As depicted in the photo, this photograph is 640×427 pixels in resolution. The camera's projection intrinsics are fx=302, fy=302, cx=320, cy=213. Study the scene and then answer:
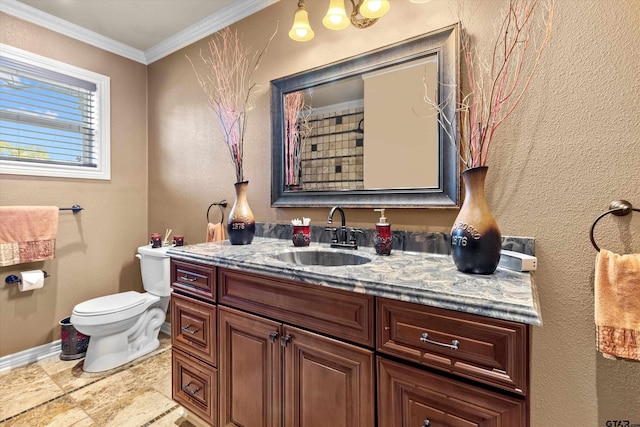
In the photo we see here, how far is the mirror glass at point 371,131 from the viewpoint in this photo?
1.36 metres

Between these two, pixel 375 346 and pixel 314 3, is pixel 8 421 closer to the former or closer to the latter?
pixel 375 346

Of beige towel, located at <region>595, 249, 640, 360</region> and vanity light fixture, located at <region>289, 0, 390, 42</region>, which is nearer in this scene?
beige towel, located at <region>595, 249, 640, 360</region>

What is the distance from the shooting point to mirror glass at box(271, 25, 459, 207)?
53.6 inches

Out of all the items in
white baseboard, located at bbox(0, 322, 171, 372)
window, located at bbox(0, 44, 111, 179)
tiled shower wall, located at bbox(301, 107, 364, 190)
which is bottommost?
white baseboard, located at bbox(0, 322, 171, 372)

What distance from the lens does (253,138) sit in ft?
6.72

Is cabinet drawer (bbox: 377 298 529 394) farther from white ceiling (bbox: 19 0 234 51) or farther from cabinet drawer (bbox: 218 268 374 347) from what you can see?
white ceiling (bbox: 19 0 234 51)

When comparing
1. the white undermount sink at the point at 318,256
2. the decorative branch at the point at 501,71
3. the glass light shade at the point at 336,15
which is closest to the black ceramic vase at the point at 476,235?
the decorative branch at the point at 501,71

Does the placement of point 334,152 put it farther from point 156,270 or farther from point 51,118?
point 51,118

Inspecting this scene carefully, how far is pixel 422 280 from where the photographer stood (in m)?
0.90

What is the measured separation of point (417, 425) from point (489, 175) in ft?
3.16

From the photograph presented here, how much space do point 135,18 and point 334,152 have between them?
1910 mm

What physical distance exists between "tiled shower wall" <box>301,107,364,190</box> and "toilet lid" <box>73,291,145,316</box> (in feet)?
4.98

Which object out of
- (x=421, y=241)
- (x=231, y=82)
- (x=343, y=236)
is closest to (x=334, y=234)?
(x=343, y=236)

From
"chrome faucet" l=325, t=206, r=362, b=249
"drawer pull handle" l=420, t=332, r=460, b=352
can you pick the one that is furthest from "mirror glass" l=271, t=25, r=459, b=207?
"drawer pull handle" l=420, t=332, r=460, b=352
